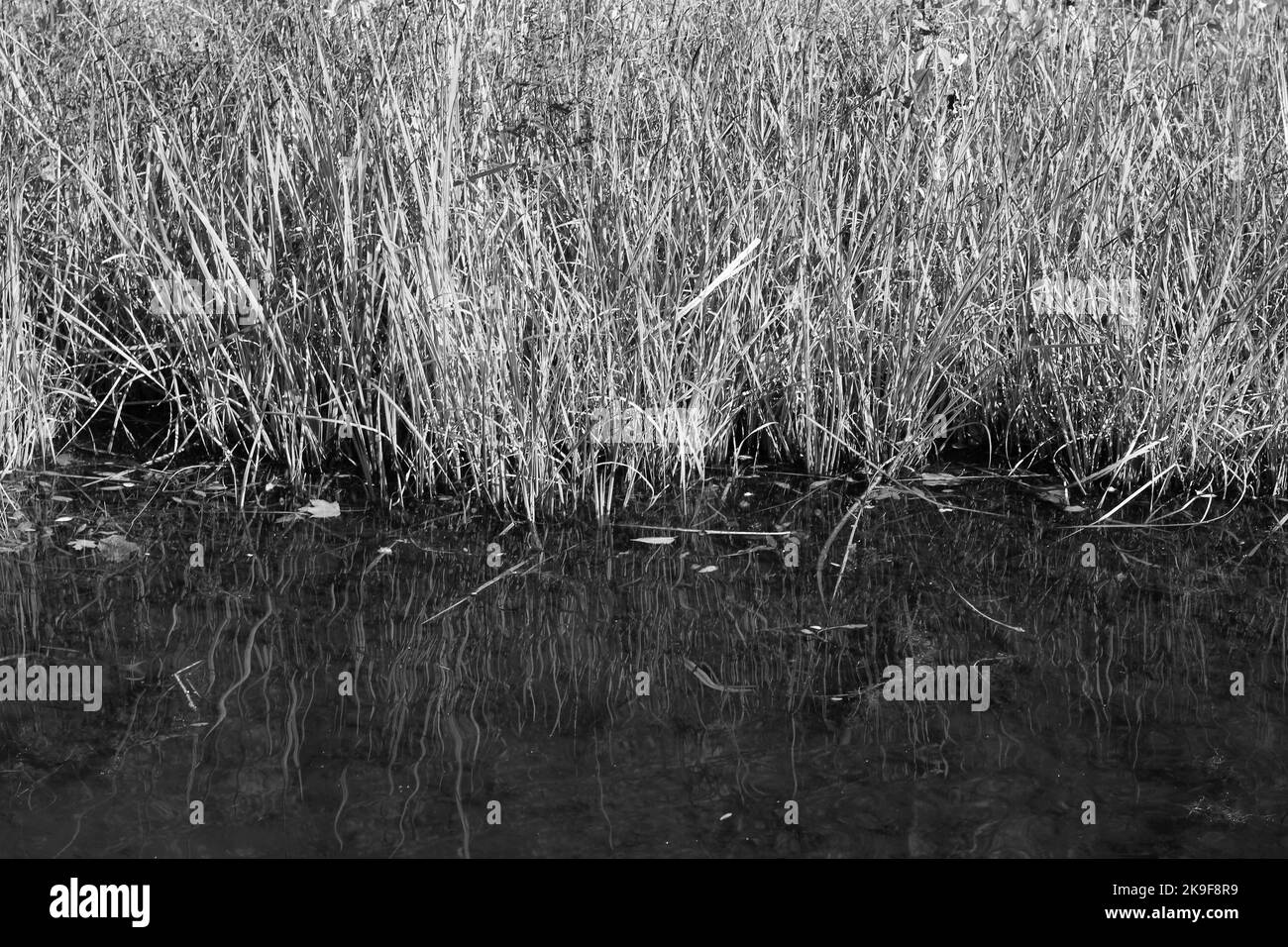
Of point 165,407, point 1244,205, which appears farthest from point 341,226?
point 1244,205

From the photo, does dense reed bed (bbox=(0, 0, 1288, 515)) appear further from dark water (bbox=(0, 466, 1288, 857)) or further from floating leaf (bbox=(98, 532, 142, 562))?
floating leaf (bbox=(98, 532, 142, 562))

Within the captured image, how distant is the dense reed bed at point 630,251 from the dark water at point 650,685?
9.8 inches

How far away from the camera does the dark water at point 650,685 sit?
6.89 ft

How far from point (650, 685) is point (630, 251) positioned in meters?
1.16

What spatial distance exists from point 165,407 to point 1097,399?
102 inches

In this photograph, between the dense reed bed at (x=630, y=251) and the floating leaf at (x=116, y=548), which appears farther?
the dense reed bed at (x=630, y=251)

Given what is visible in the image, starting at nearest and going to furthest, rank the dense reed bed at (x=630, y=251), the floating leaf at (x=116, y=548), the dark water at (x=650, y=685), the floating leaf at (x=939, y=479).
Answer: the dark water at (x=650, y=685) → the floating leaf at (x=116, y=548) → the dense reed bed at (x=630, y=251) → the floating leaf at (x=939, y=479)

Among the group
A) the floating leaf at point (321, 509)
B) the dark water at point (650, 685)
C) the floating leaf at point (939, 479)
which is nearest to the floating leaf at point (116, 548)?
the dark water at point (650, 685)

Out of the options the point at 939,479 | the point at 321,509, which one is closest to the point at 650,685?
the point at 321,509

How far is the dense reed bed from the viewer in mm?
3166

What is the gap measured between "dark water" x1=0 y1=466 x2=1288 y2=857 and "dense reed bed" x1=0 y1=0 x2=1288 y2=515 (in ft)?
0.82

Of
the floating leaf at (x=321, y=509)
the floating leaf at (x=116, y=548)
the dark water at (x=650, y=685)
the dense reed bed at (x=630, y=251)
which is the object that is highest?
the dense reed bed at (x=630, y=251)

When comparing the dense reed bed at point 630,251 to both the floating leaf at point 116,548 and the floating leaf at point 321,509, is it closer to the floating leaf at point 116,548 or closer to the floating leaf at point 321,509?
the floating leaf at point 321,509

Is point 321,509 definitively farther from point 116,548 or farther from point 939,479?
point 939,479
